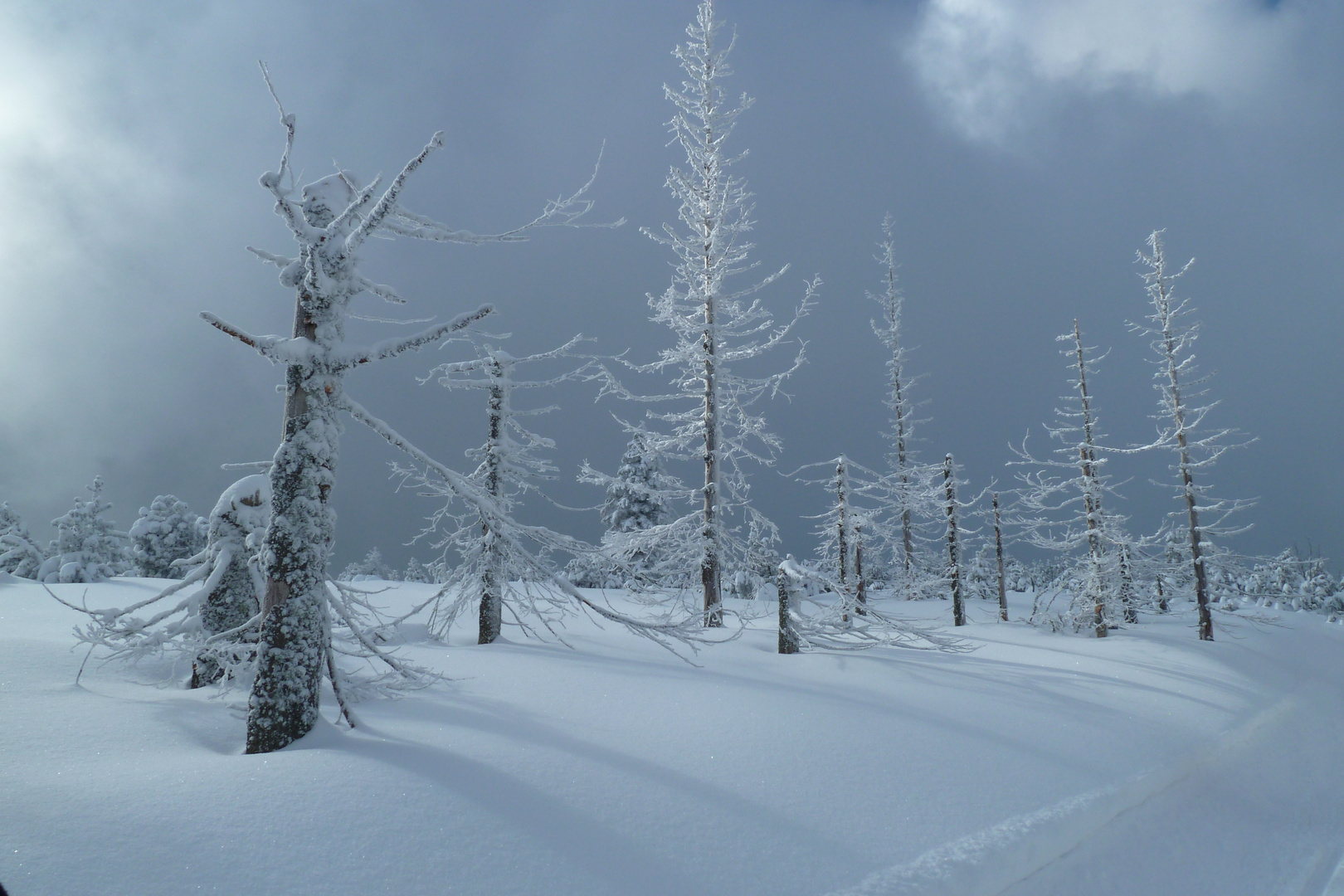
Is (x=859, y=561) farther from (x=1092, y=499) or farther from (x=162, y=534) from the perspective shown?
(x=162, y=534)

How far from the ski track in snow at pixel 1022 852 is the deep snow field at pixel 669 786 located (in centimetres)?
2

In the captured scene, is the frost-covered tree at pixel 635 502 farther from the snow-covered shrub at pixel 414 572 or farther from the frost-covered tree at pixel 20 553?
the snow-covered shrub at pixel 414 572

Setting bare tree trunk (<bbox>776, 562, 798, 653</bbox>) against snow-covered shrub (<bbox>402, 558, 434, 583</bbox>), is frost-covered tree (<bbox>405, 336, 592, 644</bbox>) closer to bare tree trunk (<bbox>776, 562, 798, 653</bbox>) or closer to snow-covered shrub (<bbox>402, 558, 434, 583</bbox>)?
bare tree trunk (<bbox>776, 562, 798, 653</bbox>)

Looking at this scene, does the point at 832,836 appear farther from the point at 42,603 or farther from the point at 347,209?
the point at 42,603

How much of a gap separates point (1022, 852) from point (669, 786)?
9.34ft

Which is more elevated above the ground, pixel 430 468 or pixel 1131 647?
pixel 430 468

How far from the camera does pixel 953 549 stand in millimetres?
25453

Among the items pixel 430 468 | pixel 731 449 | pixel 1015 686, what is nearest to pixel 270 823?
pixel 430 468

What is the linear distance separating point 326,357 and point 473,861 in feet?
13.1

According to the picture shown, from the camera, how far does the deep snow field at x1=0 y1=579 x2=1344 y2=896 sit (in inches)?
131

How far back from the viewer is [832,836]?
4.26 meters

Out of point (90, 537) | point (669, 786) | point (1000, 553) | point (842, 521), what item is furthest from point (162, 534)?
point (1000, 553)

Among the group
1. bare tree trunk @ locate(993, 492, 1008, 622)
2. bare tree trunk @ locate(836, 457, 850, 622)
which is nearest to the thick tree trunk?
bare tree trunk @ locate(836, 457, 850, 622)

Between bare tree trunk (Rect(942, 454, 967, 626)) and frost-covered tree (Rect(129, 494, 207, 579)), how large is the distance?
36891 mm
